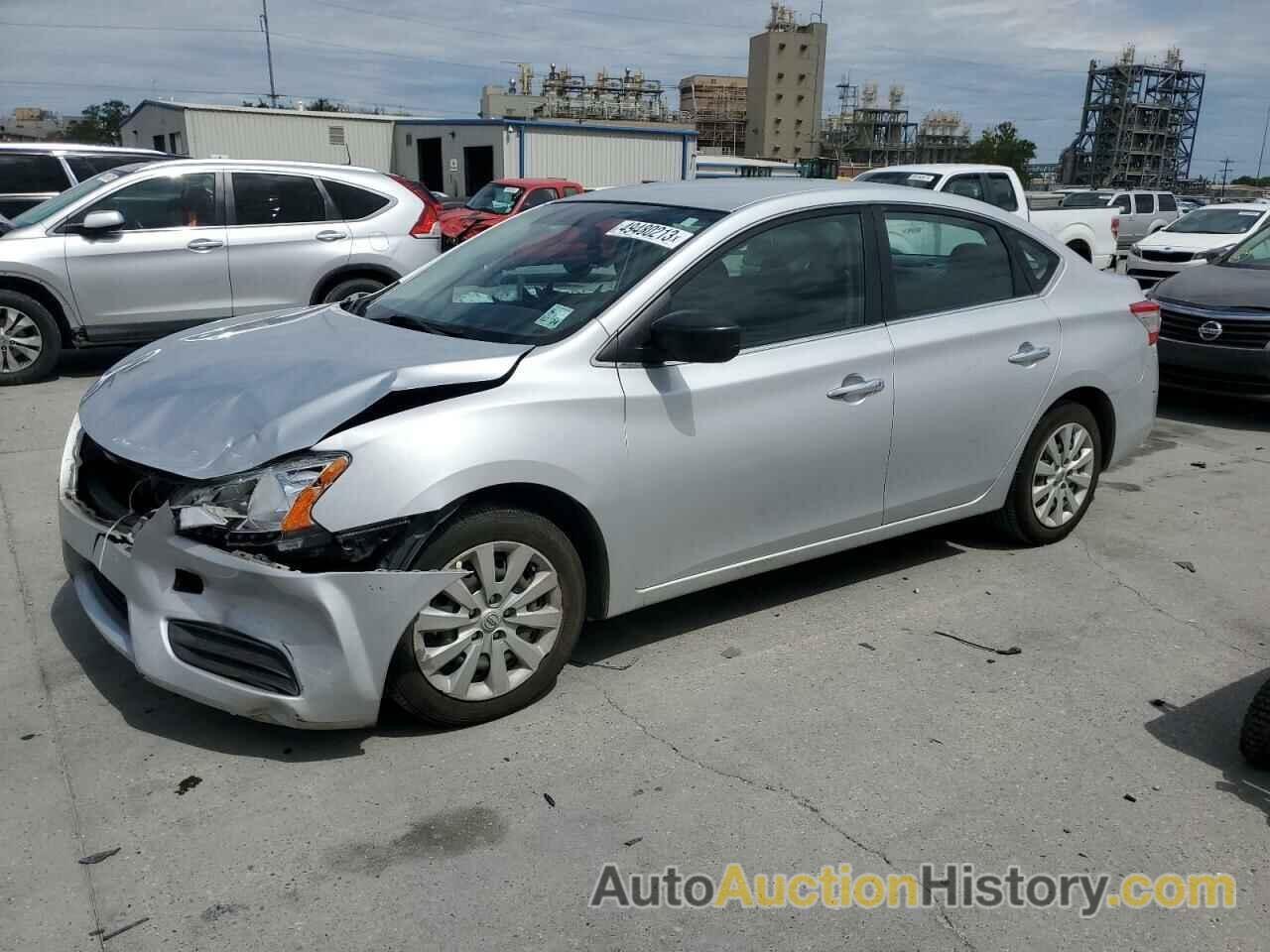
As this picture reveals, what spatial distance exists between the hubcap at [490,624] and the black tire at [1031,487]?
2.61 meters

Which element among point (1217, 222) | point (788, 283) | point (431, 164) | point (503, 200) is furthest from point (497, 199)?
point (431, 164)

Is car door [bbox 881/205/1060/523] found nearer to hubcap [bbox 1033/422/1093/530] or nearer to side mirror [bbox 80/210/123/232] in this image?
hubcap [bbox 1033/422/1093/530]

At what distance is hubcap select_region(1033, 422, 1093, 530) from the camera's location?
521cm

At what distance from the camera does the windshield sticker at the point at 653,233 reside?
13.3ft

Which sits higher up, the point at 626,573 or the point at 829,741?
the point at 626,573

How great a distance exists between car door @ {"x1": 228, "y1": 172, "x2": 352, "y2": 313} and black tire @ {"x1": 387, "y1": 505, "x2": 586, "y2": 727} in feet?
21.8

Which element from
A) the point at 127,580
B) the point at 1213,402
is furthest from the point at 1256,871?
the point at 1213,402

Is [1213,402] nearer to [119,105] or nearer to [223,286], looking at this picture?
[223,286]

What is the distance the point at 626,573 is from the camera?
383cm

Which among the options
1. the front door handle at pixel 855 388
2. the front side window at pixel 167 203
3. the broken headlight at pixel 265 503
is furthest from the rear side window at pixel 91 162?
the front door handle at pixel 855 388

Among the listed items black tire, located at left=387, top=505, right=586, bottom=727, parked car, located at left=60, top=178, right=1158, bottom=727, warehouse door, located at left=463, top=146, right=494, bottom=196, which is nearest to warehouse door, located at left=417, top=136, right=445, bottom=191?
warehouse door, located at left=463, top=146, right=494, bottom=196

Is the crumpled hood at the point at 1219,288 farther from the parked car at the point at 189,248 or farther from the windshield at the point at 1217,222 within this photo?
the windshield at the point at 1217,222

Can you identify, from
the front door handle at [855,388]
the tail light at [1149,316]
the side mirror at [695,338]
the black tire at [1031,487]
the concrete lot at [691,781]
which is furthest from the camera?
the tail light at [1149,316]

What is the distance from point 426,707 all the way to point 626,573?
84cm
